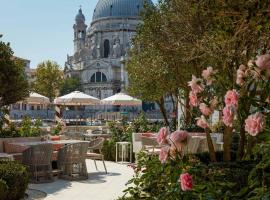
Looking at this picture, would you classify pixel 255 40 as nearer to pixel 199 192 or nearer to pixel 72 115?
pixel 199 192

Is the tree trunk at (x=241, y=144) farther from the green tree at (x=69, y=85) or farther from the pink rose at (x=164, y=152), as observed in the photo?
the green tree at (x=69, y=85)

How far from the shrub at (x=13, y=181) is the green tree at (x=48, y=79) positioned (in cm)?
6430

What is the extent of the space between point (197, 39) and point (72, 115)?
198 ft

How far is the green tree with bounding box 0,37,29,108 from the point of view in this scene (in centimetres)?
1416

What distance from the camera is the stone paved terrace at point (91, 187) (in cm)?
920

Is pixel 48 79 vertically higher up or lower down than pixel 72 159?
higher up

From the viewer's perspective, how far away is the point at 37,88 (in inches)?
2835

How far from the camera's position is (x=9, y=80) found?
46.8 ft

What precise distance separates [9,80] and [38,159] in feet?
14.4

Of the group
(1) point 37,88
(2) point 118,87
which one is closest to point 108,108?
(2) point 118,87

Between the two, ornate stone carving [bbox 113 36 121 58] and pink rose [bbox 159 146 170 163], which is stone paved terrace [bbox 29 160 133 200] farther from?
ornate stone carving [bbox 113 36 121 58]

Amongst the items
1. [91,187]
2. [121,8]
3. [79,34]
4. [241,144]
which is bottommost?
[91,187]

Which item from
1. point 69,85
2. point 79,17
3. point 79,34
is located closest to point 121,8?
point 79,17

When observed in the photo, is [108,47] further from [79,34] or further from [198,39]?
[198,39]
